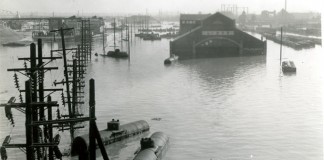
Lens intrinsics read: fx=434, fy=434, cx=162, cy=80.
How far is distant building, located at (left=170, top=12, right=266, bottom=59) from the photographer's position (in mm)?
85688

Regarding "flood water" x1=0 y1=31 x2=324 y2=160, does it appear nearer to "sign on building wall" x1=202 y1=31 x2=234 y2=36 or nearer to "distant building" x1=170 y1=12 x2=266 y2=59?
"distant building" x1=170 y1=12 x2=266 y2=59

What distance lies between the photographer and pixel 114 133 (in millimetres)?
33000

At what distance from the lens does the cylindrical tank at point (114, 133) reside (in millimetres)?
29842

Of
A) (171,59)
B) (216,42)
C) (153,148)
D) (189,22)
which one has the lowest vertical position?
(153,148)

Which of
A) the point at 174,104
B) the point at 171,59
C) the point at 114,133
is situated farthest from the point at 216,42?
the point at 114,133

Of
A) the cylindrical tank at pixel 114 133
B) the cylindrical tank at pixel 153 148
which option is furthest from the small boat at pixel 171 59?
the cylindrical tank at pixel 153 148

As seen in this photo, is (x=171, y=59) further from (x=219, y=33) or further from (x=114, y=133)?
(x=114, y=133)

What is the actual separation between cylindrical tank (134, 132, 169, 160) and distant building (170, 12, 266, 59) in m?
56.3

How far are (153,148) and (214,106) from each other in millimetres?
17874

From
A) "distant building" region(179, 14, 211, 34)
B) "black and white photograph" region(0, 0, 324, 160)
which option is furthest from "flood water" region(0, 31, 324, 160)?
"distant building" region(179, 14, 211, 34)

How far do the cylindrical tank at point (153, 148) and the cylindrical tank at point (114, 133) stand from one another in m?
2.89

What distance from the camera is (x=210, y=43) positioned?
8762 centimetres

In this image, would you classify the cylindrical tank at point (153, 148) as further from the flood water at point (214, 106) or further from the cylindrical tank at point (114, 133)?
the cylindrical tank at point (114, 133)

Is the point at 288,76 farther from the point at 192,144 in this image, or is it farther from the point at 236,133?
the point at 192,144
